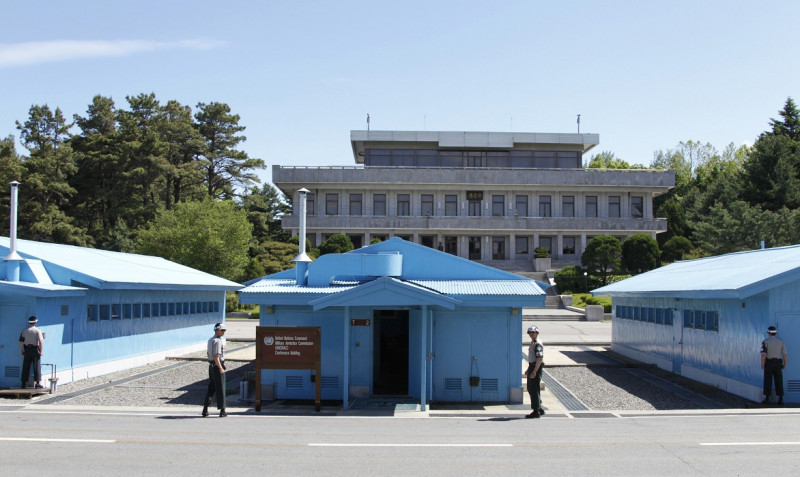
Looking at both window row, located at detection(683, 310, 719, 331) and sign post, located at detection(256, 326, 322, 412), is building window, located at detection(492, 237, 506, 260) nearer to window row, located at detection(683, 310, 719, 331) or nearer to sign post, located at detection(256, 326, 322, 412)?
window row, located at detection(683, 310, 719, 331)

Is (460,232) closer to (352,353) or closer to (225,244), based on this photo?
(225,244)

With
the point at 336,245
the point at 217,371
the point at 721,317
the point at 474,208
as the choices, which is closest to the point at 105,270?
the point at 217,371

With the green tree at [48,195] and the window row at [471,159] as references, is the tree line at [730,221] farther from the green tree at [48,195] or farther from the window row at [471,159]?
the green tree at [48,195]

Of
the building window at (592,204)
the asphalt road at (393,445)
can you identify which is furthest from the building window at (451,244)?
the asphalt road at (393,445)

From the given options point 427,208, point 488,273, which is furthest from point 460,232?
point 488,273

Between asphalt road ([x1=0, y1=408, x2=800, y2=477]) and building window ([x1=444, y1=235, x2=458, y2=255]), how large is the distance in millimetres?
51114

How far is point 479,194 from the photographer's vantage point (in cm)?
6625

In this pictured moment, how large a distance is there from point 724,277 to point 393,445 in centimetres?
1155

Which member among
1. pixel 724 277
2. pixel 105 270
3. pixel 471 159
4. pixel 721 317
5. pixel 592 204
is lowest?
pixel 721 317

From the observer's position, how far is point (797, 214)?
47.0 metres

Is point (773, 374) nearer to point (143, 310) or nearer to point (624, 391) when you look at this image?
point (624, 391)

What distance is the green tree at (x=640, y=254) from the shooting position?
52.9 meters

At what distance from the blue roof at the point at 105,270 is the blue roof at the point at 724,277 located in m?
16.0

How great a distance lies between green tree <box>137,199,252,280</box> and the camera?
4650cm
